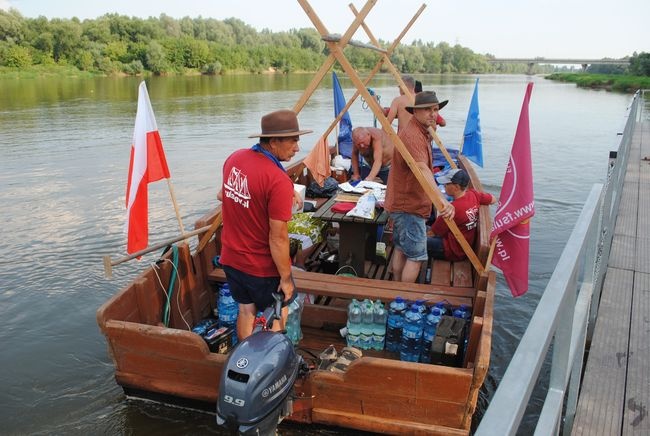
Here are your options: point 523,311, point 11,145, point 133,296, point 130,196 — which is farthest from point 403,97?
point 11,145

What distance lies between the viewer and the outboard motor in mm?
2848

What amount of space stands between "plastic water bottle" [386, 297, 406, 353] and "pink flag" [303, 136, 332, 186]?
3557 mm

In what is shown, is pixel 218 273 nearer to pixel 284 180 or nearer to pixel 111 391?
pixel 111 391

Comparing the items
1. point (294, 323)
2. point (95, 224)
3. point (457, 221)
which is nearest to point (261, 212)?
point (294, 323)

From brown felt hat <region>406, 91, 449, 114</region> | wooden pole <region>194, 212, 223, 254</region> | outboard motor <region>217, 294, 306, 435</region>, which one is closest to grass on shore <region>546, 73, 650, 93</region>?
brown felt hat <region>406, 91, 449, 114</region>

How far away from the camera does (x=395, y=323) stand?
457cm

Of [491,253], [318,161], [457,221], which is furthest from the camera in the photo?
[318,161]

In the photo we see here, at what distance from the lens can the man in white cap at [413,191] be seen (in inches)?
192

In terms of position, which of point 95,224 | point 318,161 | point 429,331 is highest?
point 318,161

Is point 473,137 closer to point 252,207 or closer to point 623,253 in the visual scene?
point 623,253

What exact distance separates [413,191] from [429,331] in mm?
1386

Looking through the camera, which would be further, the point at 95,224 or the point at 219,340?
the point at 95,224

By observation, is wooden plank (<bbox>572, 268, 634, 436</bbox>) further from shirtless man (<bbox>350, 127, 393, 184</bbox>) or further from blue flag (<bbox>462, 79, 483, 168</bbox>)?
blue flag (<bbox>462, 79, 483, 168</bbox>)

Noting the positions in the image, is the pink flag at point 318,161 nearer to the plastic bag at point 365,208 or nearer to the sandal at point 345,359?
the plastic bag at point 365,208
